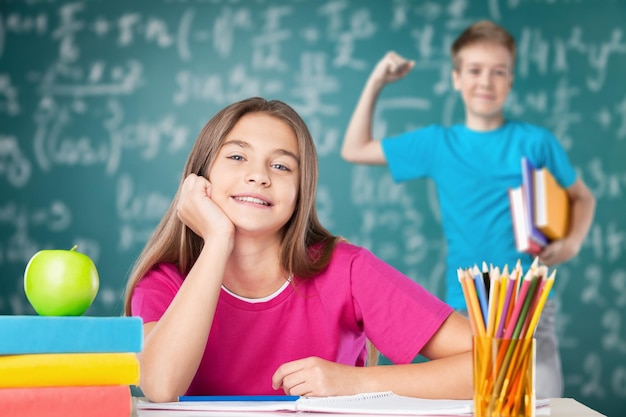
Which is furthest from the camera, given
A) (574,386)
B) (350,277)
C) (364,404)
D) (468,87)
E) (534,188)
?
(574,386)

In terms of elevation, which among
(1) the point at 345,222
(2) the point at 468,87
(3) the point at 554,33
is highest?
(3) the point at 554,33

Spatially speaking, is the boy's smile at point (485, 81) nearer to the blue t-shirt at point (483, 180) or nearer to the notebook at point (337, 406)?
the blue t-shirt at point (483, 180)

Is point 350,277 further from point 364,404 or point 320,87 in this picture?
point 320,87

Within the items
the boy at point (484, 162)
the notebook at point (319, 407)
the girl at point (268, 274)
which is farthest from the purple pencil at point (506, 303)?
the boy at point (484, 162)

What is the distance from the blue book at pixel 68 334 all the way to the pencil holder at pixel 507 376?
38cm

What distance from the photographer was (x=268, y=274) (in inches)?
64.8

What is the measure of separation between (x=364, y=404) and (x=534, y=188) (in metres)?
1.72

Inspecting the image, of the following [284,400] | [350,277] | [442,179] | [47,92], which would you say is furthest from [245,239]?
[47,92]

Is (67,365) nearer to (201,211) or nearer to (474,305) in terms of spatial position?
(474,305)

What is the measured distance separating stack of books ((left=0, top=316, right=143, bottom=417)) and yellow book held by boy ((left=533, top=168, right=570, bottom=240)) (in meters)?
2.02

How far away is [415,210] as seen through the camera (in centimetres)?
417

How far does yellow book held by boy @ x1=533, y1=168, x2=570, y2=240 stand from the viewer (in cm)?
266

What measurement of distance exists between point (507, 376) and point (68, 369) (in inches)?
18.2

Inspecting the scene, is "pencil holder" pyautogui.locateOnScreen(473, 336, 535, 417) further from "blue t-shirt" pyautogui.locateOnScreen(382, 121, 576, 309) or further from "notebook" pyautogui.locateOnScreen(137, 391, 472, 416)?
"blue t-shirt" pyautogui.locateOnScreen(382, 121, 576, 309)
